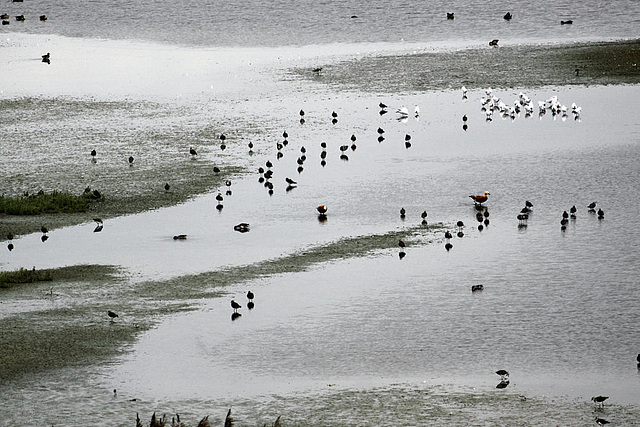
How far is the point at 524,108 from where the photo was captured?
141ft

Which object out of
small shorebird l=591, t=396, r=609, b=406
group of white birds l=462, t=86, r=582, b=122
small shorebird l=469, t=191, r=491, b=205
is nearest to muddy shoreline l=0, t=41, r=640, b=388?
small shorebird l=469, t=191, r=491, b=205

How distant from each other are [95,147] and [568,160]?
15.6 meters

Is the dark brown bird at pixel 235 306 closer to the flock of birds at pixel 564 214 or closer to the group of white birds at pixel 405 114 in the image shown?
the flock of birds at pixel 564 214

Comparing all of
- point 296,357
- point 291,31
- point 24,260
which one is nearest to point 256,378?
point 296,357

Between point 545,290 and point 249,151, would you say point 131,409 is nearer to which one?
point 545,290

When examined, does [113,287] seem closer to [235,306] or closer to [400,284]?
[235,306]

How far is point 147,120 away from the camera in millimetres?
41750

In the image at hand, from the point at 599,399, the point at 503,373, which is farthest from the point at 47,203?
the point at 599,399

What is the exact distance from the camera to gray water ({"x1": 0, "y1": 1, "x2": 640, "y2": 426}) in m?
17.0

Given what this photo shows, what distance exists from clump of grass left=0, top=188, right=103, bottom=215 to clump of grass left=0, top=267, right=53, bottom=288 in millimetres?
5297

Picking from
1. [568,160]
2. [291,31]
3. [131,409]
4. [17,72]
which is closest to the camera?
[131,409]

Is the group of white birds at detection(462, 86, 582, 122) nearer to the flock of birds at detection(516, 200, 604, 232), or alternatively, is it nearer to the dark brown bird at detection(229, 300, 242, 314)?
the flock of birds at detection(516, 200, 604, 232)

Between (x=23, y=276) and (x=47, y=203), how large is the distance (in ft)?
19.5

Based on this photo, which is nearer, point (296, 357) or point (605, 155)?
point (296, 357)
